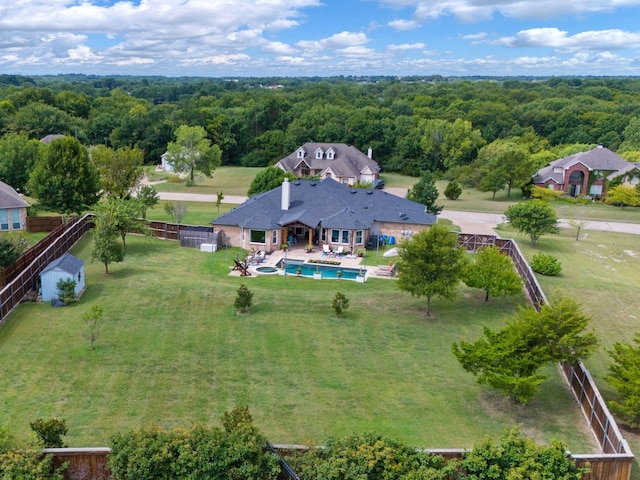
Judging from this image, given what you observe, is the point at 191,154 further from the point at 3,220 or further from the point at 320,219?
the point at 320,219

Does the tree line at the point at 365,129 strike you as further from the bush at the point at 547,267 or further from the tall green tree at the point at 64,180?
the bush at the point at 547,267

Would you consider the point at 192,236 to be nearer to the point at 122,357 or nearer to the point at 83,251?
the point at 83,251

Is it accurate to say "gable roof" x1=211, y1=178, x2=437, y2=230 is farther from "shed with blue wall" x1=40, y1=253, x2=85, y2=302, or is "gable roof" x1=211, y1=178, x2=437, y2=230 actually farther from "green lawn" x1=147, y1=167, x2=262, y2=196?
"green lawn" x1=147, y1=167, x2=262, y2=196

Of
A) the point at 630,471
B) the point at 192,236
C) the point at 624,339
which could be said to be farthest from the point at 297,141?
the point at 630,471

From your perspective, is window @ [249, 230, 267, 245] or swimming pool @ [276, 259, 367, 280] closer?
swimming pool @ [276, 259, 367, 280]

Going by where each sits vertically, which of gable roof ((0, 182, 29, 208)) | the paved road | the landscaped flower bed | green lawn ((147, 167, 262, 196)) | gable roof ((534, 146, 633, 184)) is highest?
gable roof ((534, 146, 633, 184))

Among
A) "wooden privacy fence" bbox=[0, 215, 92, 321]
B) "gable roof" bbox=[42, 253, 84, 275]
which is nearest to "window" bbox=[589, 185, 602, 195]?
"wooden privacy fence" bbox=[0, 215, 92, 321]
